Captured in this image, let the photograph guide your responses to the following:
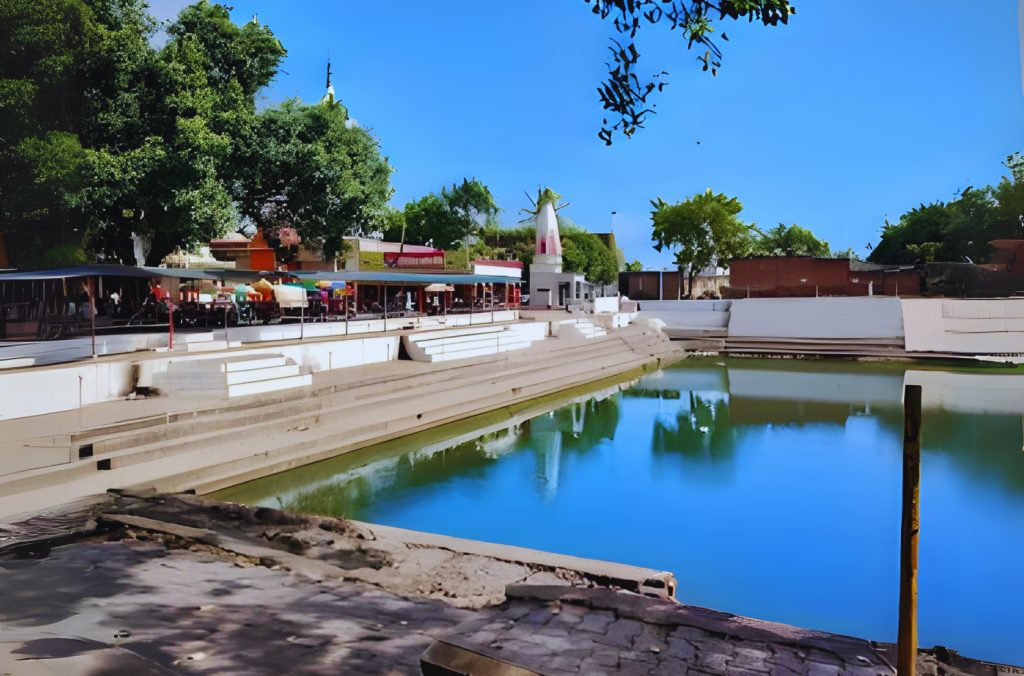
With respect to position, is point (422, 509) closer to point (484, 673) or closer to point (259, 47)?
point (484, 673)

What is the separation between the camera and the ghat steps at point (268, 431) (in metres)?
7.30

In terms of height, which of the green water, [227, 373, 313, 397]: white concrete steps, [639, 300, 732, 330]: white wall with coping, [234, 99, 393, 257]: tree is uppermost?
[234, 99, 393, 257]: tree

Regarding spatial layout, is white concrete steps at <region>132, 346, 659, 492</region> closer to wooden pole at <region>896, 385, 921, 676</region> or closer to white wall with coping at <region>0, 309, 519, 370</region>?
white wall with coping at <region>0, 309, 519, 370</region>

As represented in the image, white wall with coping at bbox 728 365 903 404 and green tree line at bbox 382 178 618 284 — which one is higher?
green tree line at bbox 382 178 618 284

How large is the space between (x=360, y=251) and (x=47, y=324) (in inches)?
914

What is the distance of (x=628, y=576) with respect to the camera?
17.7 feet

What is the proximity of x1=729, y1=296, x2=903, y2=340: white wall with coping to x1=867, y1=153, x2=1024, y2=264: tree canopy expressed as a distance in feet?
18.2

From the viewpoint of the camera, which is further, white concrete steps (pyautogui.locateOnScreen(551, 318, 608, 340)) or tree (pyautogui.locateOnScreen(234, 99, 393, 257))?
white concrete steps (pyautogui.locateOnScreen(551, 318, 608, 340))

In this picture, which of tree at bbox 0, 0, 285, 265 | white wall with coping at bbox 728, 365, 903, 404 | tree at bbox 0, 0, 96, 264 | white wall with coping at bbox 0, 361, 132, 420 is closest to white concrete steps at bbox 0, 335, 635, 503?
white wall with coping at bbox 0, 361, 132, 420

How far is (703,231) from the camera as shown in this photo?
1553 inches

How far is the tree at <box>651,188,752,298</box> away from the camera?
1533 inches

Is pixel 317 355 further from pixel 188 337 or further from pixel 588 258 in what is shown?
pixel 588 258

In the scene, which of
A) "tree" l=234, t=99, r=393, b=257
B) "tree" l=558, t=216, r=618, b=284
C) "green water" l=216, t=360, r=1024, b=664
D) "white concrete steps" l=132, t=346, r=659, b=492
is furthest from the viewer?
"tree" l=558, t=216, r=618, b=284

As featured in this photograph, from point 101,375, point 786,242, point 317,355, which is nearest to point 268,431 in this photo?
point 101,375
